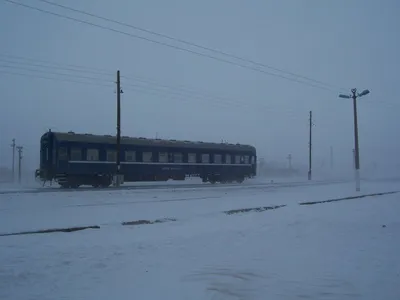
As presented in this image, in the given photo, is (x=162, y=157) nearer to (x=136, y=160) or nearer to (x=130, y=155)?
(x=136, y=160)

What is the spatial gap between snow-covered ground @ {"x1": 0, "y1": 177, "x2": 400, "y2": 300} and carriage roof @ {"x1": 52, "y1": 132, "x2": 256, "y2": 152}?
1469cm

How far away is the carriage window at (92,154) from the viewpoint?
27531mm

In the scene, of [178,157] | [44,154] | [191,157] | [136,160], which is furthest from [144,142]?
[44,154]

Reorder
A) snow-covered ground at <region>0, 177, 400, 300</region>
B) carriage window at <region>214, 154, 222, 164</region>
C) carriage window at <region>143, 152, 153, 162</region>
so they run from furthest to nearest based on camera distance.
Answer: carriage window at <region>214, 154, 222, 164</region> < carriage window at <region>143, 152, 153, 162</region> < snow-covered ground at <region>0, 177, 400, 300</region>

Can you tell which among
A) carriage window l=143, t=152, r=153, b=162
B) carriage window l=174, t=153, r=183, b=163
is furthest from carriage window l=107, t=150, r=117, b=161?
carriage window l=174, t=153, r=183, b=163

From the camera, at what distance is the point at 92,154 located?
27.8m

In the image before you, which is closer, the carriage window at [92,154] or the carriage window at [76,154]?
the carriage window at [76,154]

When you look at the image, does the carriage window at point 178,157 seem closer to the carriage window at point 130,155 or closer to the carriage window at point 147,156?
the carriage window at point 147,156

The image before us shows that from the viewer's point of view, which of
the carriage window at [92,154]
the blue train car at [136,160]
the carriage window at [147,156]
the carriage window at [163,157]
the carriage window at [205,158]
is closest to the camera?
the blue train car at [136,160]

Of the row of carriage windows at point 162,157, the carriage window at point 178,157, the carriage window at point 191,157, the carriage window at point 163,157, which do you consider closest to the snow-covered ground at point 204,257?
the row of carriage windows at point 162,157

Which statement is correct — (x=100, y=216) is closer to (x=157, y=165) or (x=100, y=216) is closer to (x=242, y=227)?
(x=242, y=227)

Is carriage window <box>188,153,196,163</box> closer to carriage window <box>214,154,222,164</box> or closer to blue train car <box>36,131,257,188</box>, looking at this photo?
blue train car <box>36,131,257,188</box>

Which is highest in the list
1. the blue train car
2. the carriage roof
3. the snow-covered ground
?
the carriage roof

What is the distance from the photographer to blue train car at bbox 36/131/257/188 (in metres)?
26.6
